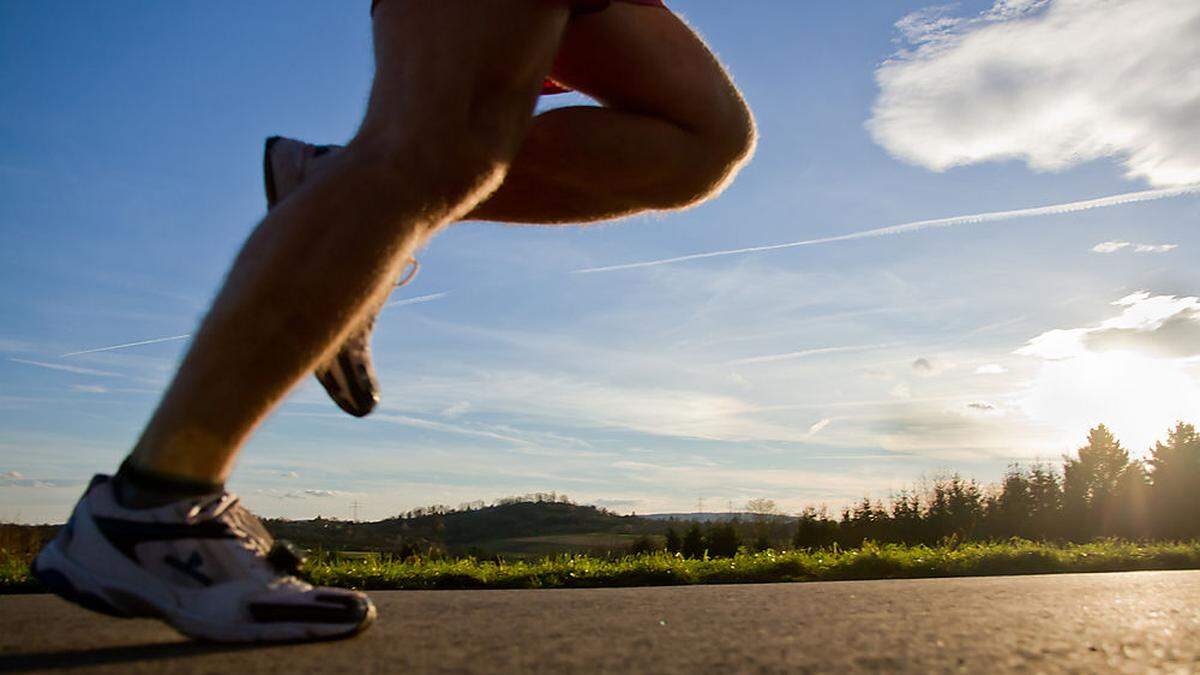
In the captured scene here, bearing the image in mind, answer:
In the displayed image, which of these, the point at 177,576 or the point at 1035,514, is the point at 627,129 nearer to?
the point at 177,576

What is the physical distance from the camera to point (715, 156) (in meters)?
2.31

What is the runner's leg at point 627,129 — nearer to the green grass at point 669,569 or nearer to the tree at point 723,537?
the green grass at point 669,569

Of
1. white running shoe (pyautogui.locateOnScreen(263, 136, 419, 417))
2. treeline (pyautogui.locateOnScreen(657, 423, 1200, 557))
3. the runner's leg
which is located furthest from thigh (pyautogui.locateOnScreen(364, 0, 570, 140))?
treeline (pyautogui.locateOnScreen(657, 423, 1200, 557))

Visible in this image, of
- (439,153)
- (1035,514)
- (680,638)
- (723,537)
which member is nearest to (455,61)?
(439,153)

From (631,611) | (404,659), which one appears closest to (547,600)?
(631,611)

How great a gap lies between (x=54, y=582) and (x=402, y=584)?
3.79m

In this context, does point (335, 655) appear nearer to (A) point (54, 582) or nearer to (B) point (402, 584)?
(A) point (54, 582)

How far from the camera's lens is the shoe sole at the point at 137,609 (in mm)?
1450

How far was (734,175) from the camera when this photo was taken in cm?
243

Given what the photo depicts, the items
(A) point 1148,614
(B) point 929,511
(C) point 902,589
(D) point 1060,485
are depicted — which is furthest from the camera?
(D) point 1060,485

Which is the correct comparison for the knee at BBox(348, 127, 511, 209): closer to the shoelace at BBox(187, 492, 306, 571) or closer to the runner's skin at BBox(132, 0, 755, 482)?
the runner's skin at BBox(132, 0, 755, 482)

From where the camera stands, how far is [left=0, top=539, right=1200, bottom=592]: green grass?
5098mm

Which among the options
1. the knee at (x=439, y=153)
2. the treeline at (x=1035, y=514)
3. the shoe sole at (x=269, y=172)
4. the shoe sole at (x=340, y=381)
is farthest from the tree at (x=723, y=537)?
the knee at (x=439, y=153)

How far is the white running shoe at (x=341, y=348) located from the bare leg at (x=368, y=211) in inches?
9.2
